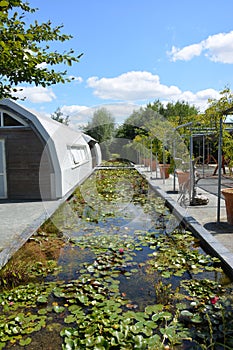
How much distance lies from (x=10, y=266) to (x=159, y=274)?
1832mm

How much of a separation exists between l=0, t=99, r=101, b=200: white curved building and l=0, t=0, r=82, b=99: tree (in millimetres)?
5091

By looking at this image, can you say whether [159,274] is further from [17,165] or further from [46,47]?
[17,165]

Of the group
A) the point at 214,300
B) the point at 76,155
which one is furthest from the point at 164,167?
the point at 214,300

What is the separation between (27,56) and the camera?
9.00ft

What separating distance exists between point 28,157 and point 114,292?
21.8 ft

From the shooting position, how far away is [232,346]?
2.25 metres

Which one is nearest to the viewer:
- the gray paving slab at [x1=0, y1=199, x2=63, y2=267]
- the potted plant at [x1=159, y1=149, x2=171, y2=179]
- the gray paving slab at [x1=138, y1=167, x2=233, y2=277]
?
the gray paving slab at [x1=138, y1=167, x2=233, y2=277]

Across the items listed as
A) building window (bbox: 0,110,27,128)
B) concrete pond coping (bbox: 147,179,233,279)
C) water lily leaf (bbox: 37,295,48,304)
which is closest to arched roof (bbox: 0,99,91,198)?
building window (bbox: 0,110,27,128)

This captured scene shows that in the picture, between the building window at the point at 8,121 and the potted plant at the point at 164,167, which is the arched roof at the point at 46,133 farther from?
the potted plant at the point at 164,167

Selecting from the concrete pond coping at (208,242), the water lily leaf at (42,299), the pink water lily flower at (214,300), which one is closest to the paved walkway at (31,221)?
the concrete pond coping at (208,242)

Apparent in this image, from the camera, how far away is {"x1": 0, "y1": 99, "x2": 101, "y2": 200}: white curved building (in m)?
8.56

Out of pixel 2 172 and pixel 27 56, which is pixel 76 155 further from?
pixel 27 56

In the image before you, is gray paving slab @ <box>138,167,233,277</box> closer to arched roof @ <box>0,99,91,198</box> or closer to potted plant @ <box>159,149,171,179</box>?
arched roof @ <box>0,99,91,198</box>

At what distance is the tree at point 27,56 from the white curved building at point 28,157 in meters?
5.09
